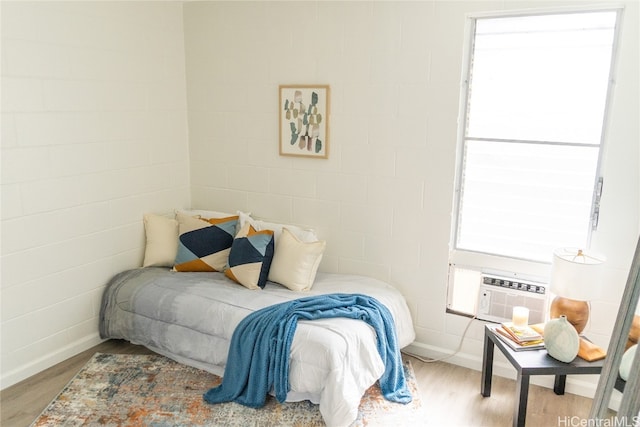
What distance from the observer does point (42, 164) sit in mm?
A: 3152

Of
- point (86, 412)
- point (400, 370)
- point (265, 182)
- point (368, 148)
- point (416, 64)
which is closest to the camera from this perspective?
point (86, 412)

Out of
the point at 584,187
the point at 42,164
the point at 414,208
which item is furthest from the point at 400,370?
the point at 42,164

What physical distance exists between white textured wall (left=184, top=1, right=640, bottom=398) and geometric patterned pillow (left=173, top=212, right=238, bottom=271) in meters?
0.39

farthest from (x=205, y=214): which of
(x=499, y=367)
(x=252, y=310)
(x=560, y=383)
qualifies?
(x=560, y=383)

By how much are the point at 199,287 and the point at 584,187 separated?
2375 millimetres

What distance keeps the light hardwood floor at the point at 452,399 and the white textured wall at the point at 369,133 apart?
19cm

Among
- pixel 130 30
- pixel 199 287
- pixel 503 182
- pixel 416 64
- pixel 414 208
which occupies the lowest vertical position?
pixel 199 287

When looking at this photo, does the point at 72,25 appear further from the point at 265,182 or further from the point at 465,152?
the point at 465,152

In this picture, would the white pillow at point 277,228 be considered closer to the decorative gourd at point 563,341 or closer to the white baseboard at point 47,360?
the white baseboard at point 47,360

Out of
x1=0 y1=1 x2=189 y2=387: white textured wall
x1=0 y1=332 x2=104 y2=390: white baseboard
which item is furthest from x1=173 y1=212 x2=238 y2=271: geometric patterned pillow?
x1=0 y1=332 x2=104 y2=390: white baseboard

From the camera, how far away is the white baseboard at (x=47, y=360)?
3.11m

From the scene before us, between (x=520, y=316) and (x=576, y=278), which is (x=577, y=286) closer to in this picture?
(x=576, y=278)

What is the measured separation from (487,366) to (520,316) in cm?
36

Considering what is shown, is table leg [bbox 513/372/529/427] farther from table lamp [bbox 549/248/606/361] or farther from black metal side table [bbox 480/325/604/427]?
table lamp [bbox 549/248/606/361]
